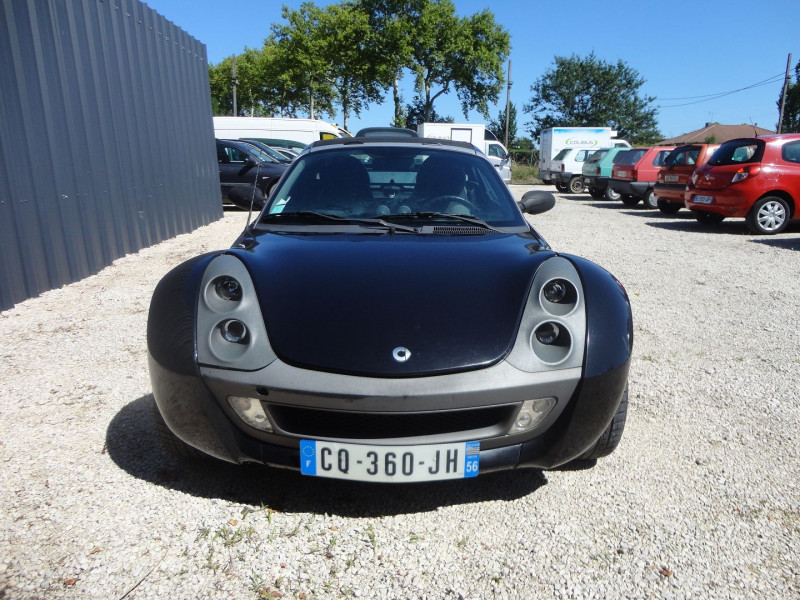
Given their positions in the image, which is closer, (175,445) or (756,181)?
(175,445)

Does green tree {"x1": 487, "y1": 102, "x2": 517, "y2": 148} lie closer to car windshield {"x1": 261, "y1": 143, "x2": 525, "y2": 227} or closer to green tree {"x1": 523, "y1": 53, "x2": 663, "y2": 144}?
green tree {"x1": 523, "y1": 53, "x2": 663, "y2": 144}

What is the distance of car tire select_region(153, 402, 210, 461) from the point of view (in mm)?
2236

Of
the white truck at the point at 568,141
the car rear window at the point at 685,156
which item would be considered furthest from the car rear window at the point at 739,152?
the white truck at the point at 568,141

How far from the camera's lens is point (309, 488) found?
2.34 metres

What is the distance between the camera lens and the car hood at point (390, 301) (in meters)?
1.88

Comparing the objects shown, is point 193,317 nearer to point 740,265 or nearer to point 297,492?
point 297,492

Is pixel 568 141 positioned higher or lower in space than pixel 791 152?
higher

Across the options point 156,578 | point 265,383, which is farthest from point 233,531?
point 265,383

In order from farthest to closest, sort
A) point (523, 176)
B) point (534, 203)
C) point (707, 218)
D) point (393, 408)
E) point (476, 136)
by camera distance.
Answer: point (523, 176) → point (476, 136) → point (707, 218) → point (534, 203) → point (393, 408)

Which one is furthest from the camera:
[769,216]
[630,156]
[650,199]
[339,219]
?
[630,156]

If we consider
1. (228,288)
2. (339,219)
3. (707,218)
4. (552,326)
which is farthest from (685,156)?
(228,288)

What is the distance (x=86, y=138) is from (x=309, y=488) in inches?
220

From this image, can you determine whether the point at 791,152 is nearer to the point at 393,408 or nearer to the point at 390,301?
the point at 390,301

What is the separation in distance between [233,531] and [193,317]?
75cm
